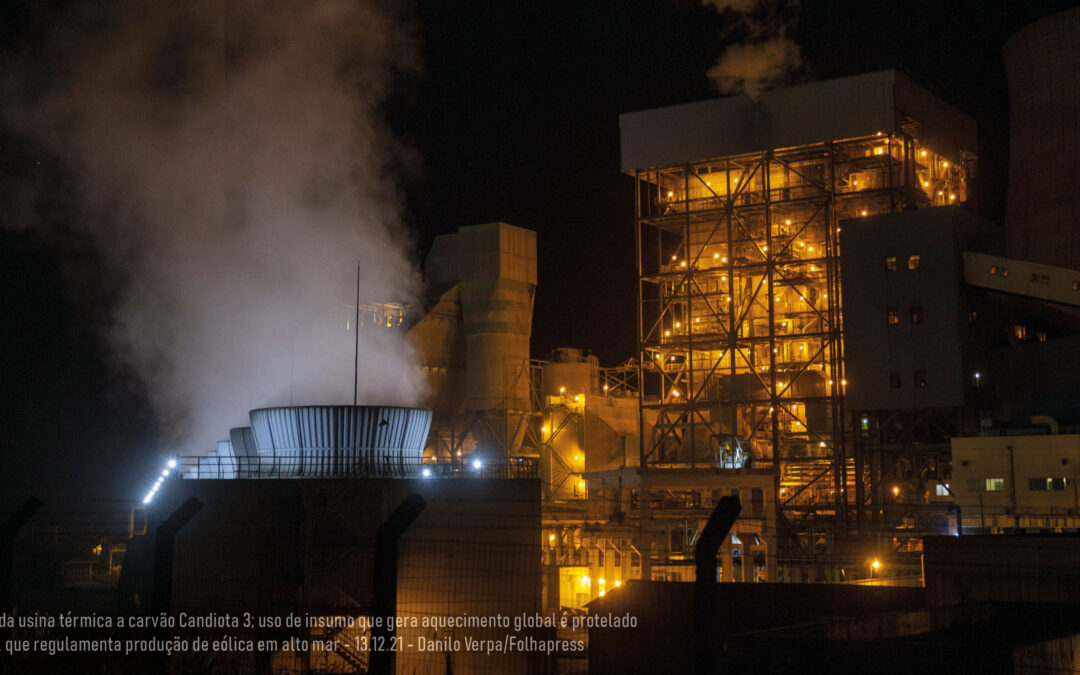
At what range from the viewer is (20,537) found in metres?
47.4

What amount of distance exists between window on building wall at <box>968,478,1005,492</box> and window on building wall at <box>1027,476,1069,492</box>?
96 centimetres

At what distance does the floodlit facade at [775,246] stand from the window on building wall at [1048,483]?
9522 mm

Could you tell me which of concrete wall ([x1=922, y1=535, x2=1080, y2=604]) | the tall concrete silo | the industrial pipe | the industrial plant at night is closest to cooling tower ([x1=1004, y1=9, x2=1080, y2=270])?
the industrial plant at night

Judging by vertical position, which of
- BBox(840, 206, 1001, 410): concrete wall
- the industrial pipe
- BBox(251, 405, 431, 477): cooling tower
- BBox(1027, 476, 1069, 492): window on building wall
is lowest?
the industrial pipe

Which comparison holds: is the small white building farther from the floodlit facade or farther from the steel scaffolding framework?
the steel scaffolding framework

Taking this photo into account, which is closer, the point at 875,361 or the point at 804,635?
the point at 804,635

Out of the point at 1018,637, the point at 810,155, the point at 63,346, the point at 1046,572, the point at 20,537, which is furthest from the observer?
the point at 63,346

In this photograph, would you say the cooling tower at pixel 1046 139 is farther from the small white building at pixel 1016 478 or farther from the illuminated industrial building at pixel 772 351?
the small white building at pixel 1016 478

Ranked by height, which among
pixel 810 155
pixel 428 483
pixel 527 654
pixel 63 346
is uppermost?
pixel 810 155

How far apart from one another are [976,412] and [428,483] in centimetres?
2418

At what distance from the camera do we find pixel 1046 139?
1937 inches

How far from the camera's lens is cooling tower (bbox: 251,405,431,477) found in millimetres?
36219

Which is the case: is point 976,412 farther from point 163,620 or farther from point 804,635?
point 163,620

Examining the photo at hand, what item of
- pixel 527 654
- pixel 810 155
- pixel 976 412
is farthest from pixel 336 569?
pixel 810 155
